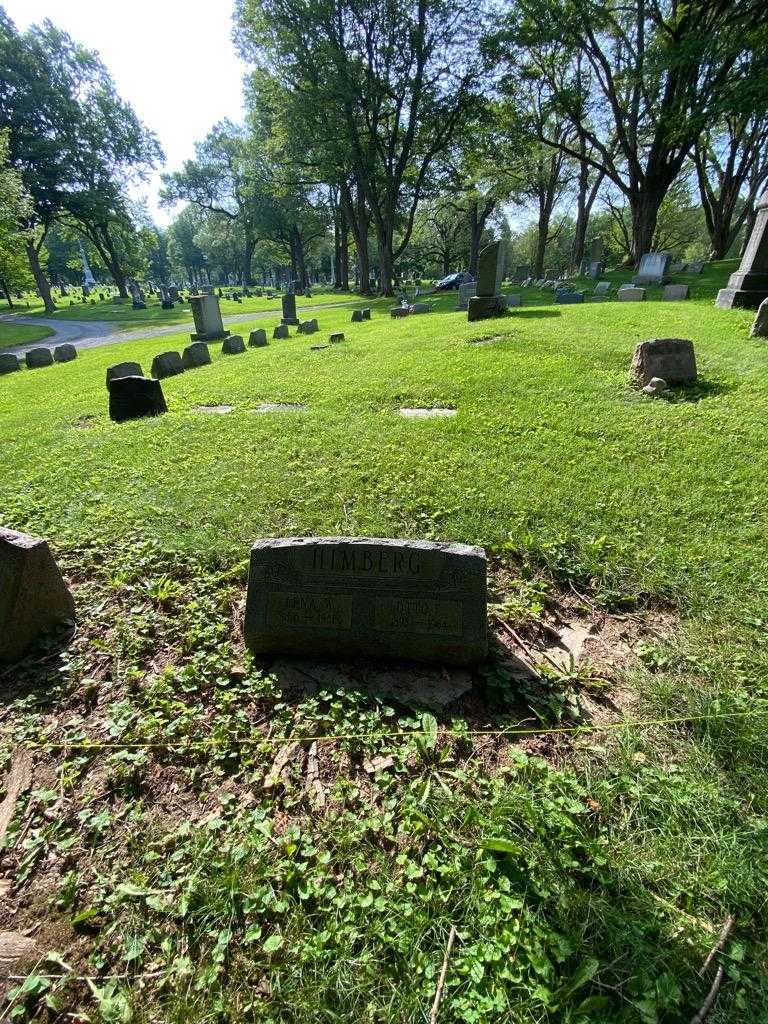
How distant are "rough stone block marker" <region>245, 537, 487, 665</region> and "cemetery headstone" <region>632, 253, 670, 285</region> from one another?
20356 millimetres

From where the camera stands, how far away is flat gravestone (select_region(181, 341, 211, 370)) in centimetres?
1144

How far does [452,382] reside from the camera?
712 cm

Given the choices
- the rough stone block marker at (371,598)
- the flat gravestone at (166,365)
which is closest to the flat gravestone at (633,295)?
the flat gravestone at (166,365)

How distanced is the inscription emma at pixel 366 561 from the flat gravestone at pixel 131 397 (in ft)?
19.6

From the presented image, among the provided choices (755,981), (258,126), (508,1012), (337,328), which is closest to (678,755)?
(755,981)

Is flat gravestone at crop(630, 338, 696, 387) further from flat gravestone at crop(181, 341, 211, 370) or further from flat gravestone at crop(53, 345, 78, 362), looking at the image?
flat gravestone at crop(53, 345, 78, 362)

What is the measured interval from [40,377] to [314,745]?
14.3 meters

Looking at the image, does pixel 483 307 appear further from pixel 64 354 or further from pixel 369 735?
pixel 64 354

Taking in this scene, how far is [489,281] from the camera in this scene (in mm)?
12719

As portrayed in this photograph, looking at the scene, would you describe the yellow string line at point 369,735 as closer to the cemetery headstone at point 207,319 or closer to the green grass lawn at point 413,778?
the green grass lawn at point 413,778

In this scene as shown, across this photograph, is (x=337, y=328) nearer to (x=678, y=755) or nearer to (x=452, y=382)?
(x=452, y=382)

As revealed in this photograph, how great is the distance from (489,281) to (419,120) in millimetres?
18090

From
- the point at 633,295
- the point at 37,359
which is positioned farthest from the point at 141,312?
the point at 633,295

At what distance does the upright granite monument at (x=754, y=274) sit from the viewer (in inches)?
396
